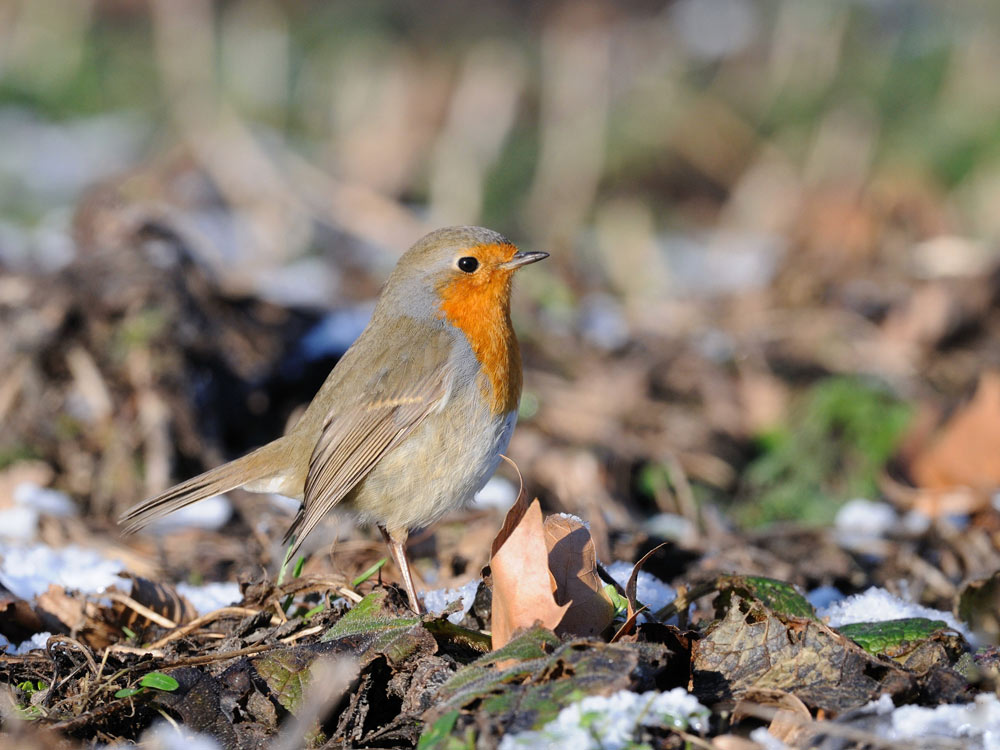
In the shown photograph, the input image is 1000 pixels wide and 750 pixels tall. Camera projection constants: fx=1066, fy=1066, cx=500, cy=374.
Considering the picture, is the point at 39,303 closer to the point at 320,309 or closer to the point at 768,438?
the point at 320,309

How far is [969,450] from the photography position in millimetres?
4637

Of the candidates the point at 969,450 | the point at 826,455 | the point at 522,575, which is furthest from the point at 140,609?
the point at 969,450

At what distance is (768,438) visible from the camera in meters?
5.52

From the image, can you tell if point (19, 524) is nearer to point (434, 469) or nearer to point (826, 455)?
point (434, 469)

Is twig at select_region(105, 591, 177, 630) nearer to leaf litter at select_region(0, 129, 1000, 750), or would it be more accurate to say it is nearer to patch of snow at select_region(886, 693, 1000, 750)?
leaf litter at select_region(0, 129, 1000, 750)

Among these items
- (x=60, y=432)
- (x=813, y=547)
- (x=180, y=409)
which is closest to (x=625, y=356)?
(x=813, y=547)

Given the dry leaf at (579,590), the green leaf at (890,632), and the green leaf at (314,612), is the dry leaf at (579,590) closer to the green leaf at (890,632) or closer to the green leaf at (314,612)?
the green leaf at (890,632)

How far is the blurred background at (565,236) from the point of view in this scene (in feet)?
15.3

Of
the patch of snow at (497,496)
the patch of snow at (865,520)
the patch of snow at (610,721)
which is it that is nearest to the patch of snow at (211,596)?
the patch of snow at (497,496)

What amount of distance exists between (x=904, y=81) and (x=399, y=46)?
6399 mm

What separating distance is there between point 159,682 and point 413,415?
142 centimetres

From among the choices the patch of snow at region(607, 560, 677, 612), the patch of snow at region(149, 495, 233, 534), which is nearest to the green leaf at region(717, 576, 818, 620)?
the patch of snow at region(607, 560, 677, 612)

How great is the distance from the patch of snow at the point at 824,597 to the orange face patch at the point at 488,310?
1.14 meters

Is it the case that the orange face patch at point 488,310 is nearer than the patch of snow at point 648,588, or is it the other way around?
the patch of snow at point 648,588
